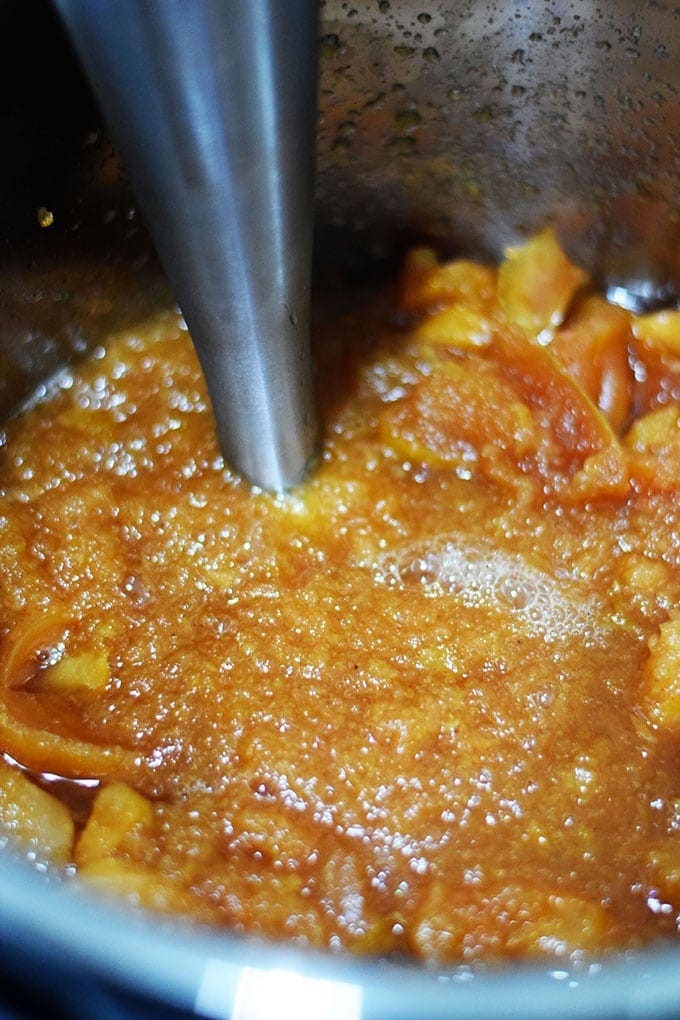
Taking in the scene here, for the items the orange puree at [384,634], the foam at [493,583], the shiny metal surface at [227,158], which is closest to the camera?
the shiny metal surface at [227,158]

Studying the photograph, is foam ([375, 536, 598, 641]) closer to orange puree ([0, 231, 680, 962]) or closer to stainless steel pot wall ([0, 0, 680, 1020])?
orange puree ([0, 231, 680, 962])

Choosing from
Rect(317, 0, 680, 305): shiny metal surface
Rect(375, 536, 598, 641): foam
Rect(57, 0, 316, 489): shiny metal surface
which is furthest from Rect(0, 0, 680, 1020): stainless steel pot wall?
Rect(375, 536, 598, 641): foam

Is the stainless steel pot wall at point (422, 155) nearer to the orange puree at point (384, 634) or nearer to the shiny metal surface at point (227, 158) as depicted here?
the orange puree at point (384, 634)

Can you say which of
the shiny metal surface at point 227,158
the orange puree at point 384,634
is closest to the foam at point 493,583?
the orange puree at point 384,634

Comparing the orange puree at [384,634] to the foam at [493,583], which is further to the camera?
the foam at [493,583]

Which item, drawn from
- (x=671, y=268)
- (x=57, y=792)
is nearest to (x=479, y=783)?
(x=57, y=792)

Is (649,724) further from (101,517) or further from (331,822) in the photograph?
(101,517)

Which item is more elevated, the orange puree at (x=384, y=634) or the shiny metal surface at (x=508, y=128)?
the shiny metal surface at (x=508, y=128)
